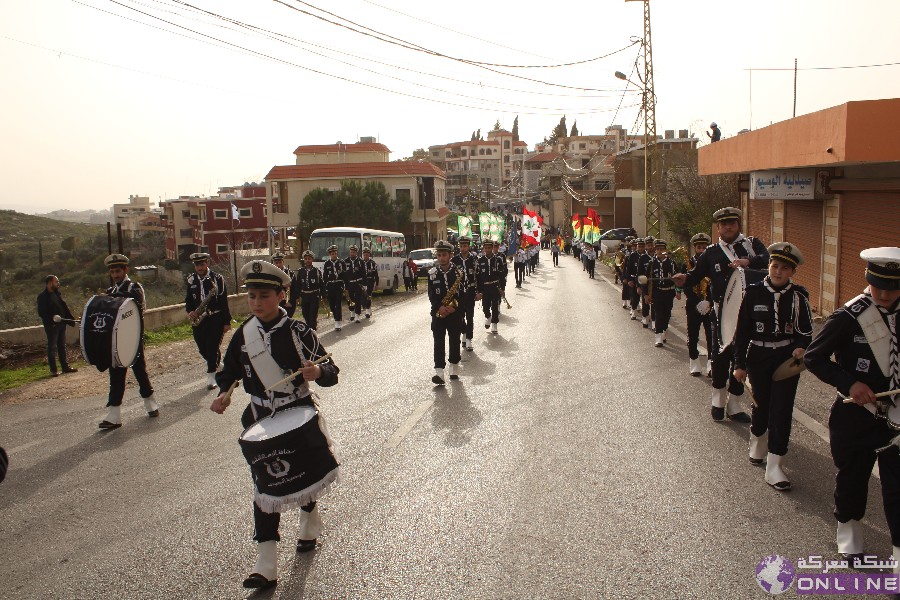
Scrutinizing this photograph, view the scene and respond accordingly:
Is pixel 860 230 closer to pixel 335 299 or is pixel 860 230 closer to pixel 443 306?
pixel 443 306

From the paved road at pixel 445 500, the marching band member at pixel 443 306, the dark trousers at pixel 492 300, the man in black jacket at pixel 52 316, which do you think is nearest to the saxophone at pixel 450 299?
the marching band member at pixel 443 306

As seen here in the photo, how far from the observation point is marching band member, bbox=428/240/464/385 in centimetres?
1104

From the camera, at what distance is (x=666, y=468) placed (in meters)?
6.82

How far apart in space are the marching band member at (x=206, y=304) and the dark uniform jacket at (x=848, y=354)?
7.96 m

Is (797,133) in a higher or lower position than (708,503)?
higher

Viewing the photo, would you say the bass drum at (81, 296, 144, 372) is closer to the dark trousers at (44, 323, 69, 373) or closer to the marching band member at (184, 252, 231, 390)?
the marching band member at (184, 252, 231, 390)

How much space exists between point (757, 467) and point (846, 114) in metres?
8.70

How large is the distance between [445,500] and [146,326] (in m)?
12.9

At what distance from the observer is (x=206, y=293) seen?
10.8 meters

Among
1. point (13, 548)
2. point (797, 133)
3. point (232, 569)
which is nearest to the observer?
point (232, 569)

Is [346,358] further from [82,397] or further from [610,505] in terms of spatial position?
[610,505]

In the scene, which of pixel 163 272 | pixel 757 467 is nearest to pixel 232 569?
pixel 757 467

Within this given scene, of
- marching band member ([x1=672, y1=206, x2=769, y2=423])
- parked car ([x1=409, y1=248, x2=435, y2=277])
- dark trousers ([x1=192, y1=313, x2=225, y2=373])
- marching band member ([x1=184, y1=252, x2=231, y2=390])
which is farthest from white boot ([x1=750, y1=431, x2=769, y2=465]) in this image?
parked car ([x1=409, y1=248, x2=435, y2=277])

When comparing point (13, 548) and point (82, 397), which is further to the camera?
point (82, 397)
